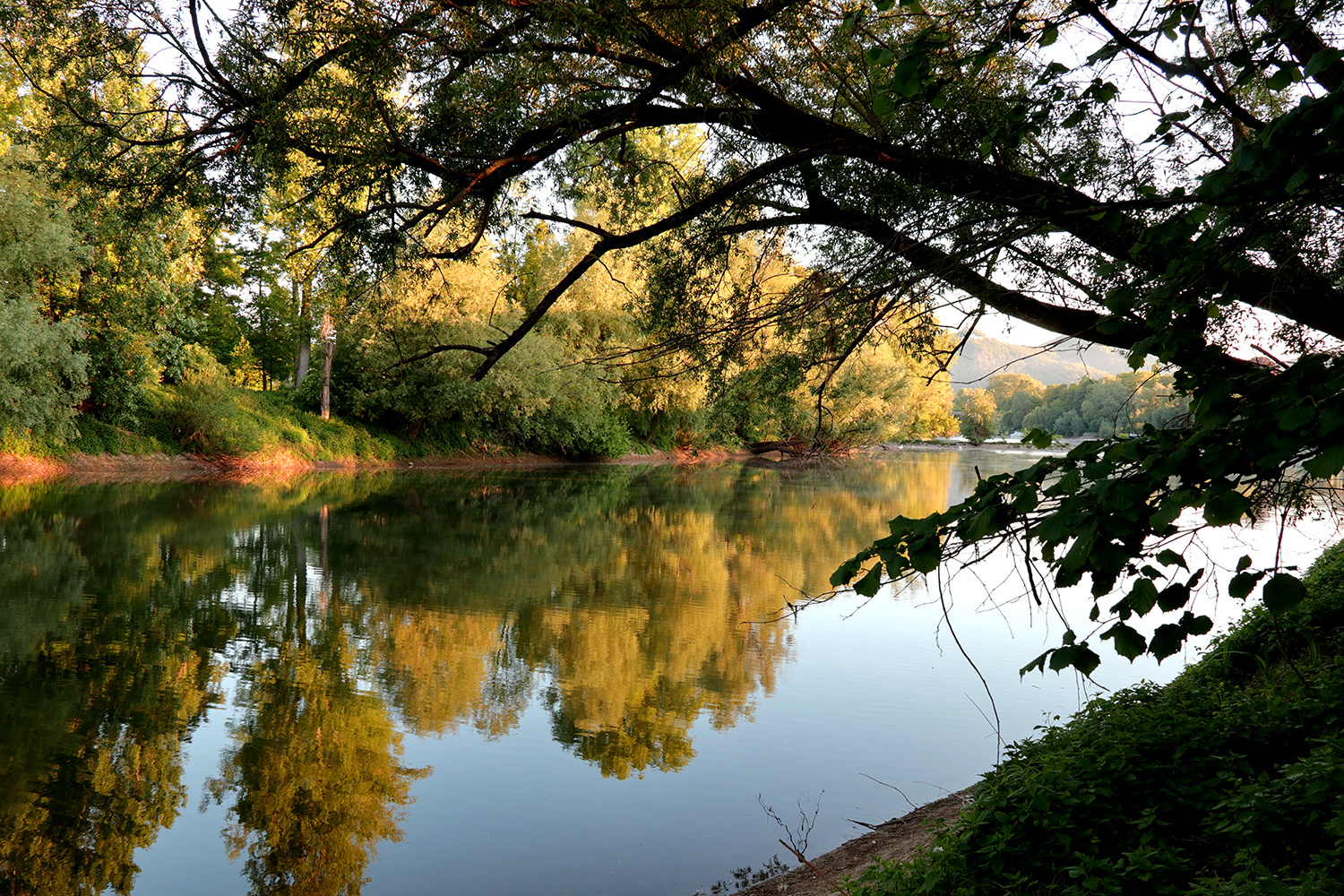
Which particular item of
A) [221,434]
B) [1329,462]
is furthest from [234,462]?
[1329,462]

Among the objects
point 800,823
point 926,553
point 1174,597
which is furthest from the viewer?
point 800,823

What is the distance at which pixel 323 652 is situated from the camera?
30.5ft

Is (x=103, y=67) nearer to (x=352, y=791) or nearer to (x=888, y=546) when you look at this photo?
(x=352, y=791)

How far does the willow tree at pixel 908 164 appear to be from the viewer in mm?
2545

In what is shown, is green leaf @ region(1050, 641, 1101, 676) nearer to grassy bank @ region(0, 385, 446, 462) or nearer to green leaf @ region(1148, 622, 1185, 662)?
green leaf @ region(1148, 622, 1185, 662)

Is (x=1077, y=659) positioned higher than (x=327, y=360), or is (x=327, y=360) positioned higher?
(x=327, y=360)

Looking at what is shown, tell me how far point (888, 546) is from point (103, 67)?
8.02 m

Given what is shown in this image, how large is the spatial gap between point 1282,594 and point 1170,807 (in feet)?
6.07

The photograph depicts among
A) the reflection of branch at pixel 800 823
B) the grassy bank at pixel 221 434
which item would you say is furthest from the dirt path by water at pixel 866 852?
the grassy bank at pixel 221 434

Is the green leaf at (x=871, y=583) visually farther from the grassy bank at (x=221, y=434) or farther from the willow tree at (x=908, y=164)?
the grassy bank at (x=221, y=434)

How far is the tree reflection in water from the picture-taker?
5676 mm

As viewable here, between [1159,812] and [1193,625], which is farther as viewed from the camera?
[1159,812]

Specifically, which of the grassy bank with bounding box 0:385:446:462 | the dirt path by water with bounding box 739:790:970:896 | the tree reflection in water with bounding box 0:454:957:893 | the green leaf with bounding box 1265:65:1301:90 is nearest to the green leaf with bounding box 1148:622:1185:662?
the green leaf with bounding box 1265:65:1301:90

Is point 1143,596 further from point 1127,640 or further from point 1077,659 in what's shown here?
point 1077,659
